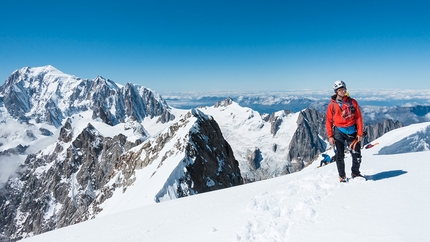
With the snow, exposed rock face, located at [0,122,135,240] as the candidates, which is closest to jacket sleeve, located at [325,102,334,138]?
the snow

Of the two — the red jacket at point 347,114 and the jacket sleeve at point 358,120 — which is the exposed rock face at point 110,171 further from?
the jacket sleeve at point 358,120

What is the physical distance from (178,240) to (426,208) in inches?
235

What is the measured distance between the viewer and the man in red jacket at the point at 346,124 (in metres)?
8.25

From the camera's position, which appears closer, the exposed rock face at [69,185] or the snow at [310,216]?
the snow at [310,216]

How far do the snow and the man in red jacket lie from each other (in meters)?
0.62

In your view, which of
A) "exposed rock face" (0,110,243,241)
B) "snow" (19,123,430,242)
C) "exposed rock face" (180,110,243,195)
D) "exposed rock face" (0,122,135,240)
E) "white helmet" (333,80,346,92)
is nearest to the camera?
"snow" (19,123,430,242)

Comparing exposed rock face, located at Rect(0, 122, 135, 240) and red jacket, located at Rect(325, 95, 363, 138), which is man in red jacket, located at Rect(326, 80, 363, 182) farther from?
exposed rock face, located at Rect(0, 122, 135, 240)

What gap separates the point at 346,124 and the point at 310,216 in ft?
13.0

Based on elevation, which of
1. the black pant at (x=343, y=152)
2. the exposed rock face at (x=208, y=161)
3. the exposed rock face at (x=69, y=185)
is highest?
the black pant at (x=343, y=152)

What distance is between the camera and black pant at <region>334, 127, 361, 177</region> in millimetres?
8287

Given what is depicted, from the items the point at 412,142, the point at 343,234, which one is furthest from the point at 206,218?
the point at 412,142

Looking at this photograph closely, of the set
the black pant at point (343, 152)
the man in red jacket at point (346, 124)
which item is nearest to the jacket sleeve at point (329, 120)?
the man in red jacket at point (346, 124)

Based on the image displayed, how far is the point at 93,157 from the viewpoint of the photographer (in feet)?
545

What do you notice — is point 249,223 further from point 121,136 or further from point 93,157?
point 93,157
